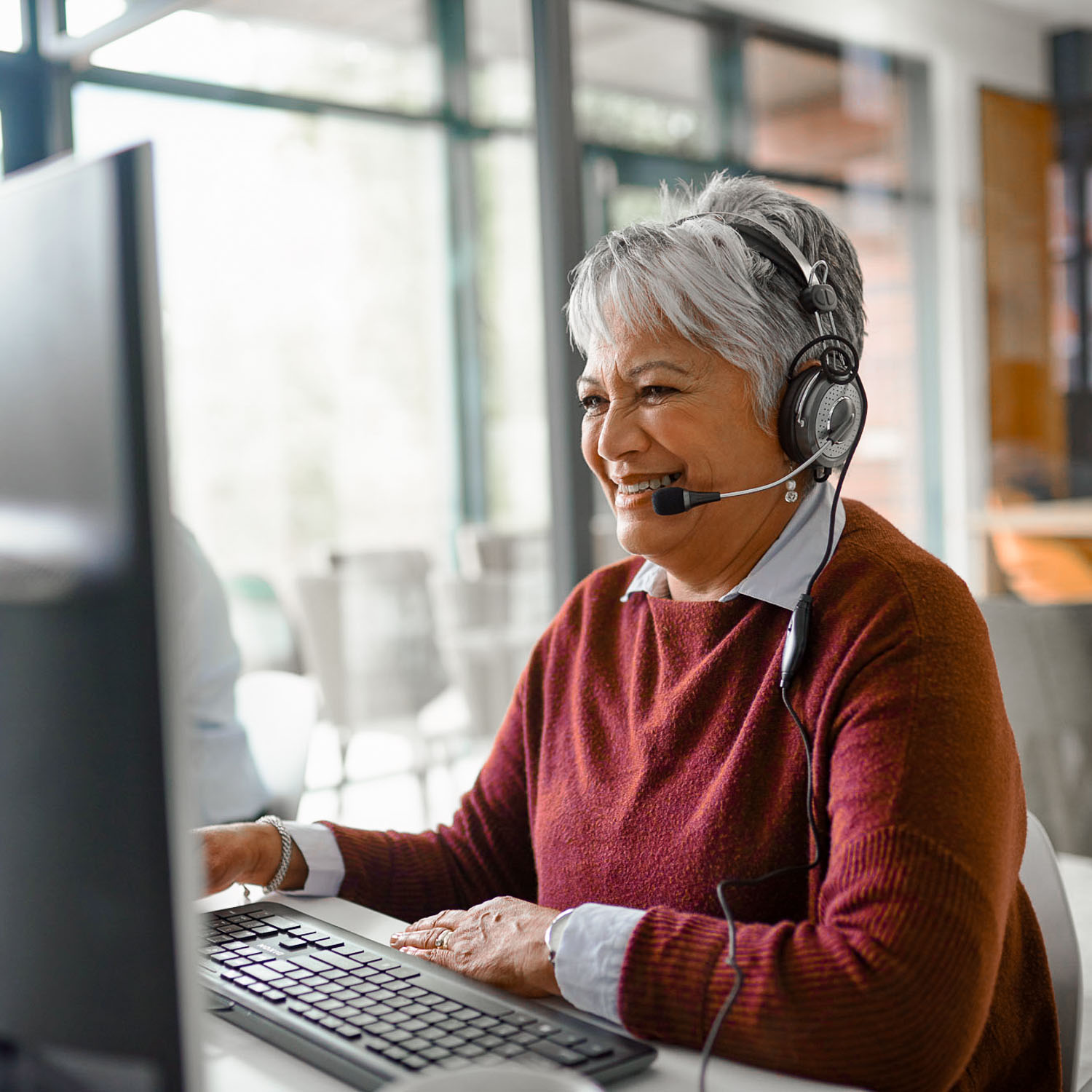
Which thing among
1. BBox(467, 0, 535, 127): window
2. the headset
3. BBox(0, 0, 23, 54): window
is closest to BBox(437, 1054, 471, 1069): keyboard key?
the headset

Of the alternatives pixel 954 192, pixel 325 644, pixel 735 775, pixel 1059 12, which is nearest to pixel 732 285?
pixel 735 775

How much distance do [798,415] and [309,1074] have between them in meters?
0.73

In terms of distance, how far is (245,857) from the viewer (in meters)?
1.15

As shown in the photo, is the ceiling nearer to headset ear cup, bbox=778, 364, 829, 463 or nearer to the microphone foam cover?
headset ear cup, bbox=778, 364, 829, 463

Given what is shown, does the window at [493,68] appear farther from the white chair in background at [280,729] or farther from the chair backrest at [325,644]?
the white chair in background at [280,729]

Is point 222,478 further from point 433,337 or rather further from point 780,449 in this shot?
point 780,449

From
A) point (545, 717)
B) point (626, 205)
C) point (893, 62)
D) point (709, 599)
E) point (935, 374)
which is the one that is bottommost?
point (545, 717)

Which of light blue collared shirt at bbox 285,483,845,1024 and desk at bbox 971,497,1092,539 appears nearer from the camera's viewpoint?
light blue collared shirt at bbox 285,483,845,1024

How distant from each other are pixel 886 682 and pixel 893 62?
16.3ft

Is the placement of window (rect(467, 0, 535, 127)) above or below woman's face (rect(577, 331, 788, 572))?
above

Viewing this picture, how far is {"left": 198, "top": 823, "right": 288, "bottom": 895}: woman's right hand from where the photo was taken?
1.13 meters

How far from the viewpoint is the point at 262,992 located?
0.88m

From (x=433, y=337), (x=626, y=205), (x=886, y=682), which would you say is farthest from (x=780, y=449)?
(x=626, y=205)

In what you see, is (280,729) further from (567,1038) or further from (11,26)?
(11,26)
